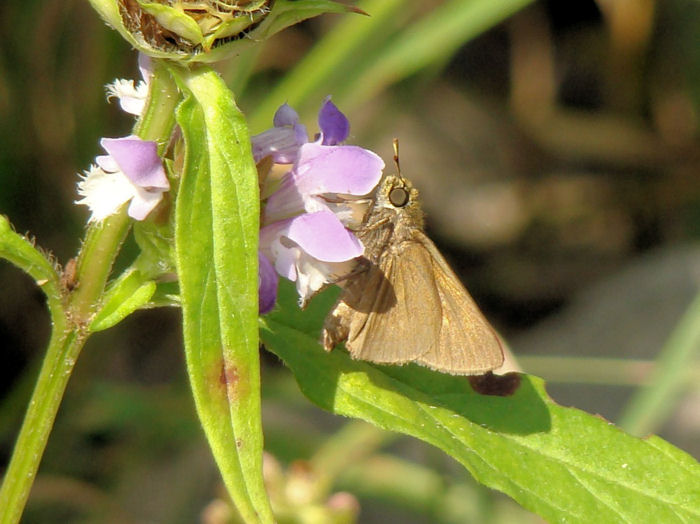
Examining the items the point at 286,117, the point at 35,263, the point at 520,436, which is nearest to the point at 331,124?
the point at 286,117

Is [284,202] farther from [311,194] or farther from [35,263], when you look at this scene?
[35,263]

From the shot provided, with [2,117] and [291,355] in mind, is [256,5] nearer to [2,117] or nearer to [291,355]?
[291,355]

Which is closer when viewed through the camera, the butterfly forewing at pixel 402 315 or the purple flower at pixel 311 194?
the purple flower at pixel 311 194

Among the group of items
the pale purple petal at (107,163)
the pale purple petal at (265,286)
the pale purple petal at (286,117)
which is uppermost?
the pale purple petal at (286,117)

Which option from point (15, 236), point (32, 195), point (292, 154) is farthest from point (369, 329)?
point (32, 195)

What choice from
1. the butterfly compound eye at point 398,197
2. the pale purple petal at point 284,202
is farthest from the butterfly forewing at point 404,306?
the pale purple petal at point 284,202

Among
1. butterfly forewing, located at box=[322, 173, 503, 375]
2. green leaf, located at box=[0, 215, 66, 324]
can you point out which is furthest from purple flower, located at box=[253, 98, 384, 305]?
green leaf, located at box=[0, 215, 66, 324]

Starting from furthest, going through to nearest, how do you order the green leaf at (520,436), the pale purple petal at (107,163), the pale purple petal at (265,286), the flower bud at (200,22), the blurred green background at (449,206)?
the blurred green background at (449,206) → the green leaf at (520,436) → the pale purple petal at (265,286) → the pale purple petal at (107,163) → the flower bud at (200,22)

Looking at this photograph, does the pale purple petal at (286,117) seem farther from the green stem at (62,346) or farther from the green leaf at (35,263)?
the green leaf at (35,263)
